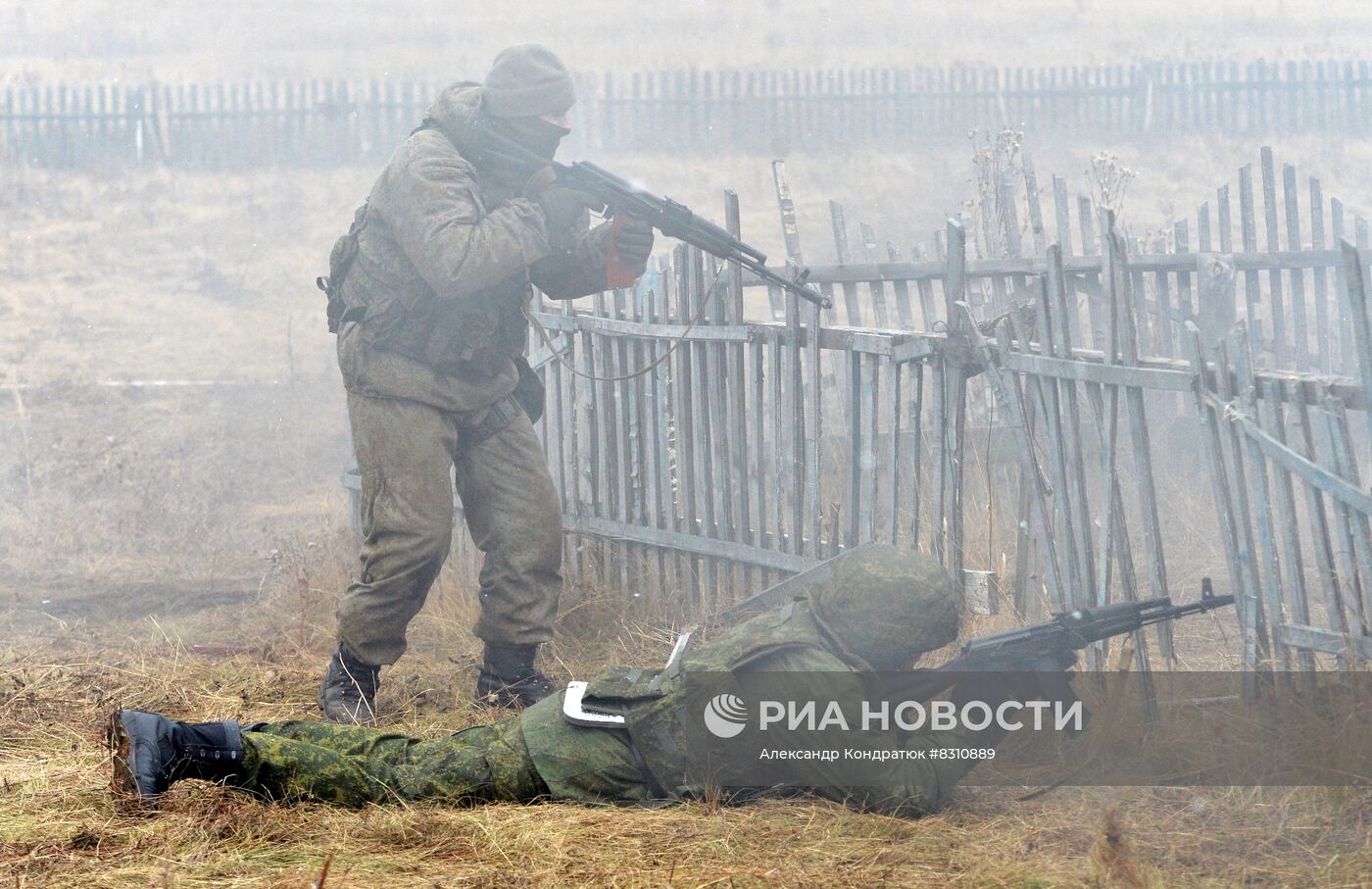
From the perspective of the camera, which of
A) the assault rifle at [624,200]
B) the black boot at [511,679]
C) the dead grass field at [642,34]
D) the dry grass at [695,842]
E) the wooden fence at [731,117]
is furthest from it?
the dead grass field at [642,34]

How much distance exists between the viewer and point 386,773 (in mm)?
3609

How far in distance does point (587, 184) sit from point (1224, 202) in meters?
4.57

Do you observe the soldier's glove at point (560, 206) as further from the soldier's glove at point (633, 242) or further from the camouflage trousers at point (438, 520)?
the camouflage trousers at point (438, 520)

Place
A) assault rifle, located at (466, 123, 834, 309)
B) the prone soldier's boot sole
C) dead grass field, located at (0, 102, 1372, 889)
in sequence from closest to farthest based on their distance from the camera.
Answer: dead grass field, located at (0, 102, 1372, 889)
the prone soldier's boot sole
assault rifle, located at (466, 123, 834, 309)

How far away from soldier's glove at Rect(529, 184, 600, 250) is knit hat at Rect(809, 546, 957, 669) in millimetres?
1727

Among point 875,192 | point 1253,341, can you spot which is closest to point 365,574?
point 1253,341

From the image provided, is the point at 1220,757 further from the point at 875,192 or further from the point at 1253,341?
the point at 875,192

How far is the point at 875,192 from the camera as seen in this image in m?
20.1

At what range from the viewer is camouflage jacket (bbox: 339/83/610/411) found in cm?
434

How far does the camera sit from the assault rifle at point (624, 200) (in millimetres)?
4586

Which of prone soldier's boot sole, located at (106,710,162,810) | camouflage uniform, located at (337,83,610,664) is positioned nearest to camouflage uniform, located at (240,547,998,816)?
prone soldier's boot sole, located at (106,710,162,810)

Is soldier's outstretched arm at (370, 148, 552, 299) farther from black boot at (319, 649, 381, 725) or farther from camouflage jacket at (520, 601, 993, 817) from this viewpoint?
camouflage jacket at (520, 601, 993, 817)

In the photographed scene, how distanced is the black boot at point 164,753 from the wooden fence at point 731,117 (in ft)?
59.3

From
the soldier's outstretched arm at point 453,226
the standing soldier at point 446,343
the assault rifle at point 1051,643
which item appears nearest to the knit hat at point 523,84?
the standing soldier at point 446,343
